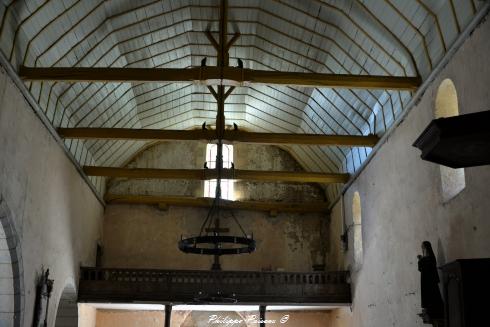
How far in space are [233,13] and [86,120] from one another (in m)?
5.41

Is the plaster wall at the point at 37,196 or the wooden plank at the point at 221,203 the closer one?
the plaster wall at the point at 37,196

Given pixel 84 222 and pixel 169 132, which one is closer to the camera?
pixel 169 132

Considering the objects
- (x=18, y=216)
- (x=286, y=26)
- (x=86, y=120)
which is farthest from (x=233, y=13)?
(x=18, y=216)

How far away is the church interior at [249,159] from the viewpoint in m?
11.3

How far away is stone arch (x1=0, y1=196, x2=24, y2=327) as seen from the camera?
499 inches

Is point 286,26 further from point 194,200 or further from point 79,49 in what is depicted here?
point 194,200

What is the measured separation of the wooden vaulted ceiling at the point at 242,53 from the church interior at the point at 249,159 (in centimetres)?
6

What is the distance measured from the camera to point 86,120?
17516 millimetres

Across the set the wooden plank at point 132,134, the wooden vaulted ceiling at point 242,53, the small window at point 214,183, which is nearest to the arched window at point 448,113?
the wooden vaulted ceiling at point 242,53

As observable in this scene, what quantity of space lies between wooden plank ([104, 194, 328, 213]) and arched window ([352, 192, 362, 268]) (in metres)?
4.02

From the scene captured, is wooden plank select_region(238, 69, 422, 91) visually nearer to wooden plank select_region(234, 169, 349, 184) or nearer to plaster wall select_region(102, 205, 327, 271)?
wooden plank select_region(234, 169, 349, 184)

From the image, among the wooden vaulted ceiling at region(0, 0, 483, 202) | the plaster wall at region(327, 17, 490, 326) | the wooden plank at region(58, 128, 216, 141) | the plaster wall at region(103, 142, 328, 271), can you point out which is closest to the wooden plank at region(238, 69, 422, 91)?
the wooden vaulted ceiling at region(0, 0, 483, 202)

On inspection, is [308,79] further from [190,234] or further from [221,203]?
[190,234]

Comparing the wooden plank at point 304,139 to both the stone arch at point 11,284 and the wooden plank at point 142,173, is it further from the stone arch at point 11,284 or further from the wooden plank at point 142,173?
the stone arch at point 11,284
